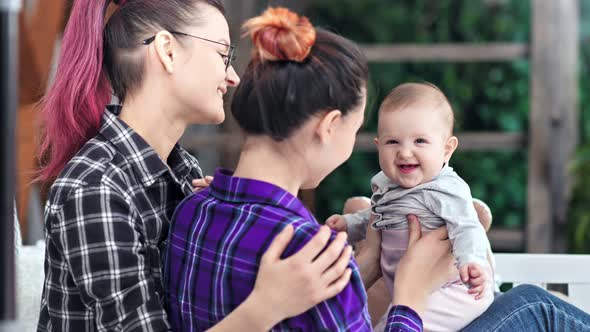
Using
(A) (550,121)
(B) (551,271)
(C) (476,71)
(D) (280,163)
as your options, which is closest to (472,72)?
(C) (476,71)

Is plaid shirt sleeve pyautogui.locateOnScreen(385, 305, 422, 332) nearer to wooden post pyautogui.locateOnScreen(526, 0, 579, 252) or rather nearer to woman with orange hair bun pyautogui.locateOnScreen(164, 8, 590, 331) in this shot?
woman with orange hair bun pyautogui.locateOnScreen(164, 8, 590, 331)

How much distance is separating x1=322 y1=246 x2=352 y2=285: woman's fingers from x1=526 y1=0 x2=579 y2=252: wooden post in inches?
104

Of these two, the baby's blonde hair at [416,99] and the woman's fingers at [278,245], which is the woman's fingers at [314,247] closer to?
the woman's fingers at [278,245]

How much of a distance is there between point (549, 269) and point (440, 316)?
18.6 inches

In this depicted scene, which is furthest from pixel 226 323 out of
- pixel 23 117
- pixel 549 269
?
pixel 23 117

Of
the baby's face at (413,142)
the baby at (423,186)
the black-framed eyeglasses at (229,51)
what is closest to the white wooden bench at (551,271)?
the baby at (423,186)

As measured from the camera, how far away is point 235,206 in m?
1.04

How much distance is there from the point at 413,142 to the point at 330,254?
453 millimetres

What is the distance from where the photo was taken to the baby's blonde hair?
4.55ft

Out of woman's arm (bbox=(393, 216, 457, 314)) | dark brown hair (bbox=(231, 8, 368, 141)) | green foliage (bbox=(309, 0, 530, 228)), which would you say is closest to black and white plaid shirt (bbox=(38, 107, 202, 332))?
dark brown hair (bbox=(231, 8, 368, 141))

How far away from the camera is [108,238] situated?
3.57 ft

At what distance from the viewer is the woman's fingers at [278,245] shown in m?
0.97

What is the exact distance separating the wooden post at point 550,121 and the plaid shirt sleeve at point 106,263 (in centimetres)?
264

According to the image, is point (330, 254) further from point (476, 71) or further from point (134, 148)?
point (476, 71)
